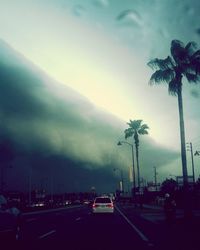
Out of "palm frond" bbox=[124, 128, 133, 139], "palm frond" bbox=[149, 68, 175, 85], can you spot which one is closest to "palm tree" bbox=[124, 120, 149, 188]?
"palm frond" bbox=[124, 128, 133, 139]

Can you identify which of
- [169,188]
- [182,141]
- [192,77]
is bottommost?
[169,188]

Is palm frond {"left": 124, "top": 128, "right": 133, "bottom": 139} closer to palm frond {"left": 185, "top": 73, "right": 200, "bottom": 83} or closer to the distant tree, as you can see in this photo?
the distant tree

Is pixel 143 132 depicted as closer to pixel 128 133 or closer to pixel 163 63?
pixel 128 133

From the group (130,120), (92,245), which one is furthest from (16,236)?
(130,120)

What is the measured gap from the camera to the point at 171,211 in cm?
2442

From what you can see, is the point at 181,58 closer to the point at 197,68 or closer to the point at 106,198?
the point at 197,68

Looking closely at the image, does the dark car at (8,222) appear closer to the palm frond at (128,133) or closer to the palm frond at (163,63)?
the palm frond at (163,63)

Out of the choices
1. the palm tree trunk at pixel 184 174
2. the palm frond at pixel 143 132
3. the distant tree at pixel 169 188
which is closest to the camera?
the palm tree trunk at pixel 184 174

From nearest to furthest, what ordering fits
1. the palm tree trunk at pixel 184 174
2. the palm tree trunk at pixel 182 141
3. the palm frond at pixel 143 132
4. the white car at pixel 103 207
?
the palm tree trunk at pixel 184 174
the palm tree trunk at pixel 182 141
the white car at pixel 103 207
the palm frond at pixel 143 132

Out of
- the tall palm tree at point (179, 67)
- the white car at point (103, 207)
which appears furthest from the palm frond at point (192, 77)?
the white car at point (103, 207)

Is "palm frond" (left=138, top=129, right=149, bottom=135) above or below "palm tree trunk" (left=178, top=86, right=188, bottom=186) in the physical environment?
above

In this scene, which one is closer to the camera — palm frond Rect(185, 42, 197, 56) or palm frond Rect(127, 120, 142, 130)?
palm frond Rect(185, 42, 197, 56)

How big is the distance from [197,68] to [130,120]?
3654cm

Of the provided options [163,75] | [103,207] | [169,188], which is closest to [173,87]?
[163,75]
